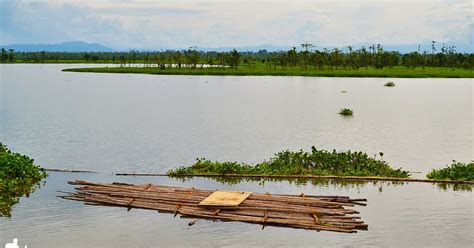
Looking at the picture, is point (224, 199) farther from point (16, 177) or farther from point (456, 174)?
point (456, 174)

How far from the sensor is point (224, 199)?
1920 centimetres

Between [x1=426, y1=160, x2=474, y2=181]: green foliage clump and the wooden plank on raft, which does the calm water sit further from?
[x1=426, y1=160, x2=474, y2=181]: green foliage clump

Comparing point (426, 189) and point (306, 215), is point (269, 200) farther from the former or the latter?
point (426, 189)

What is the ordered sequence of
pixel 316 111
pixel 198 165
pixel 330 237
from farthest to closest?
pixel 316 111 → pixel 198 165 → pixel 330 237

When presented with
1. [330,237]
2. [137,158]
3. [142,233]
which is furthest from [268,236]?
[137,158]

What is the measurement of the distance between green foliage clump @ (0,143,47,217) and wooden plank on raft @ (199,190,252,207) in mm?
6788

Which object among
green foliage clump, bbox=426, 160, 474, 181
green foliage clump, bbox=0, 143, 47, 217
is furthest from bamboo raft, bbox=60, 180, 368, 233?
green foliage clump, bbox=426, 160, 474, 181

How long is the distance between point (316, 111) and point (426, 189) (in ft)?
97.3

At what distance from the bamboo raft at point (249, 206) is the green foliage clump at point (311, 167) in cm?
406

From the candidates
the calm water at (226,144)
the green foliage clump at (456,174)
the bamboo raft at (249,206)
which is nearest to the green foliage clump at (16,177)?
the calm water at (226,144)

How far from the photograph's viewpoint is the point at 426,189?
74.0ft

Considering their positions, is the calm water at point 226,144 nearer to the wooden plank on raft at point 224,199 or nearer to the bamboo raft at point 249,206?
the bamboo raft at point 249,206

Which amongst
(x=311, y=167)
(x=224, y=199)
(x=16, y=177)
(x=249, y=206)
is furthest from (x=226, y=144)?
(x=249, y=206)

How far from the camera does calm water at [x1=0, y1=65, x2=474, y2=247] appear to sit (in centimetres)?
1728
